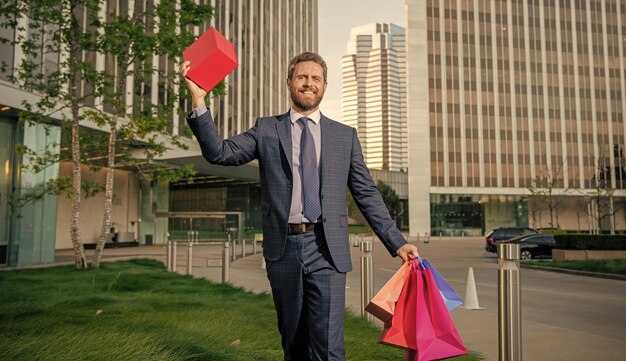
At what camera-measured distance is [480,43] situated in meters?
66.4

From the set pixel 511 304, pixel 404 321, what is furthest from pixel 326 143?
pixel 511 304

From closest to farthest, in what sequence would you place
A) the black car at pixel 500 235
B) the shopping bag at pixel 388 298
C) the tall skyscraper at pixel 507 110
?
1. the shopping bag at pixel 388 298
2. the black car at pixel 500 235
3. the tall skyscraper at pixel 507 110

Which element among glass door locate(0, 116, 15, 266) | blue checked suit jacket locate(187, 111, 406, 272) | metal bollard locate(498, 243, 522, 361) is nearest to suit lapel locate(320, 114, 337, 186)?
blue checked suit jacket locate(187, 111, 406, 272)

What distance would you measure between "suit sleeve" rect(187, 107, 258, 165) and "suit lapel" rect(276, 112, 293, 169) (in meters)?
0.15

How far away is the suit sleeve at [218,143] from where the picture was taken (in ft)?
9.28

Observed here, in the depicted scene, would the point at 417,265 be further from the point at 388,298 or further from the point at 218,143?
the point at 218,143

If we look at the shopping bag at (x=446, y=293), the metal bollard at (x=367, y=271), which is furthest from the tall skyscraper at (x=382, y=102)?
the shopping bag at (x=446, y=293)

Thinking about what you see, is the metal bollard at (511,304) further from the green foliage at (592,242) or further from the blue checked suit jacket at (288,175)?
the green foliage at (592,242)

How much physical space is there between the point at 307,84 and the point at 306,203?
2.11ft

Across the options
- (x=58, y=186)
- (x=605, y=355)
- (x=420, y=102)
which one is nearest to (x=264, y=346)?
(x=605, y=355)

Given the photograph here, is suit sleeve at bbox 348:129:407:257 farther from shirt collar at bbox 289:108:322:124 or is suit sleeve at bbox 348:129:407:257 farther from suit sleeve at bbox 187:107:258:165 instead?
suit sleeve at bbox 187:107:258:165

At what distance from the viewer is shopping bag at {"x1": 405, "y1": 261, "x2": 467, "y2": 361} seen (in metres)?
2.98

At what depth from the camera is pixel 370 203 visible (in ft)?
10.3

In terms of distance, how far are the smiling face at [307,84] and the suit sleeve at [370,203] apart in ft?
1.05
